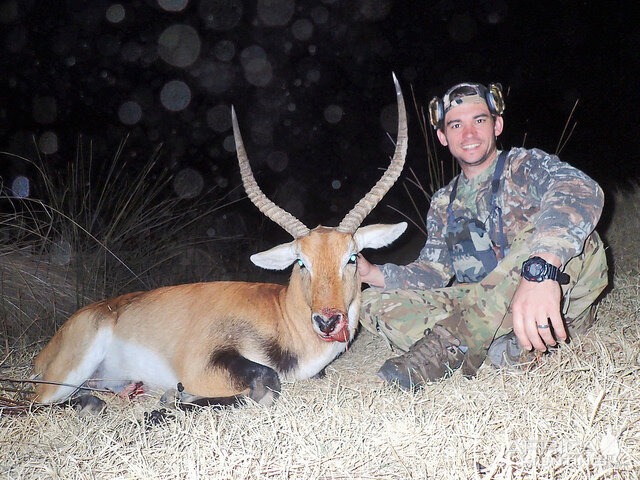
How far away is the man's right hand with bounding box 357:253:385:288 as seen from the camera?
4.25 metres

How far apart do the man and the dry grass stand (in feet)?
0.87

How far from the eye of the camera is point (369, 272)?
4.29 metres

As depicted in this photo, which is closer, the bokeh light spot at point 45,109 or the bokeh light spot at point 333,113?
the bokeh light spot at point 45,109

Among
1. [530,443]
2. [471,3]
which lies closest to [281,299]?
[530,443]

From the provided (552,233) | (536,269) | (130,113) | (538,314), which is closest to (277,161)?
(130,113)

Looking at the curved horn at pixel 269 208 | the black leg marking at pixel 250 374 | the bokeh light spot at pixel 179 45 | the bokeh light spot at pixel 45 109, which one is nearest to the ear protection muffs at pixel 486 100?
the curved horn at pixel 269 208

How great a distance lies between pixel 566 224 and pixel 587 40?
13241mm

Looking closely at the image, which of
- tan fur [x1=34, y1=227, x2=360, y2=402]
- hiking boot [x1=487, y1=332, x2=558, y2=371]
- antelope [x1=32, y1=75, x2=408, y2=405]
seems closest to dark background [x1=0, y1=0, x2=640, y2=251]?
hiking boot [x1=487, y1=332, x2=558, y2=371]

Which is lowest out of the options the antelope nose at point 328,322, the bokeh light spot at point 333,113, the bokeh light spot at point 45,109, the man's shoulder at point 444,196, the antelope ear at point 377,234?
the antelope nose at point 328,322

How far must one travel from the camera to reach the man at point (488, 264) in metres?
2.74

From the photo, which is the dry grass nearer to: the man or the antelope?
the man

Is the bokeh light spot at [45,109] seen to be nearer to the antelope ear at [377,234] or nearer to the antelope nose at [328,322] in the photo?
the antelope ear at [377,234]

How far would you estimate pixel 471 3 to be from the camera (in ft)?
55.5

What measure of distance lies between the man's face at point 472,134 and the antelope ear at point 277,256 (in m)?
1.57
